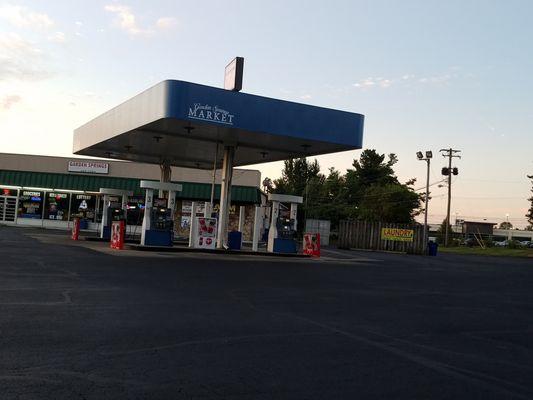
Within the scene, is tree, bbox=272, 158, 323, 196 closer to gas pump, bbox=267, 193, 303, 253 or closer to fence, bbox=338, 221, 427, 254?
fence, bbox=338, 221, 427, 254

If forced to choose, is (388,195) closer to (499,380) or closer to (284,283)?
(284,283)

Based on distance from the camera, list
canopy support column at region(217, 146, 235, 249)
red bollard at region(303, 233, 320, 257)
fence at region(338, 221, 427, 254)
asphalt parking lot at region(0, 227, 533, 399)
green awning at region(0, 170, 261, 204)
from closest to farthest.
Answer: asphalt parking lot at region(0, 227, 533, 399)
canopy support column at region(217, 146, 235, 249)
red bollard at region(303, 233, 320, 257)
green awning at region(0, 170, 261, 204)
fence at region(338, 221, 427, 254)

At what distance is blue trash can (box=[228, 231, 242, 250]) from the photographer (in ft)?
87.1

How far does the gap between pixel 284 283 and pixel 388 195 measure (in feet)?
219

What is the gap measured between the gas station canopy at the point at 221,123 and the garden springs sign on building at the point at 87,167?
16994 mm

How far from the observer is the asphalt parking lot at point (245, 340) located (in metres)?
5.31

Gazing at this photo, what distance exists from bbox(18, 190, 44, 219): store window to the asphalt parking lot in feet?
105

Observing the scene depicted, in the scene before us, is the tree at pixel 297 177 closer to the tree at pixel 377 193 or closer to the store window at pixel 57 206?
the tree at pixel 377 193

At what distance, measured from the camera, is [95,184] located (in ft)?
146

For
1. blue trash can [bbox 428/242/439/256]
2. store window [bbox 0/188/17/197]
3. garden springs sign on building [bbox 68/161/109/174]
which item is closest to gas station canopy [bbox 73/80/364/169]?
garden springs sign on building [bbox 68/161/109/174]

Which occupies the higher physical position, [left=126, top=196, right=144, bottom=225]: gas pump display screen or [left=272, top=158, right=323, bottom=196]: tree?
[left=272, top=158, right=323, bottom=196]: tree

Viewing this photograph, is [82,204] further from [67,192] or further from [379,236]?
[379,236]

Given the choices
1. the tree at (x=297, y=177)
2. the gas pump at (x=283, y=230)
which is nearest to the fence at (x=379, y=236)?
the gas pump at (x=283, y=230)

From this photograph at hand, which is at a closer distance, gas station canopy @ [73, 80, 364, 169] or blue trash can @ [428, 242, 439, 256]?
gas station canopy @ [73, 80, 364, 169]
